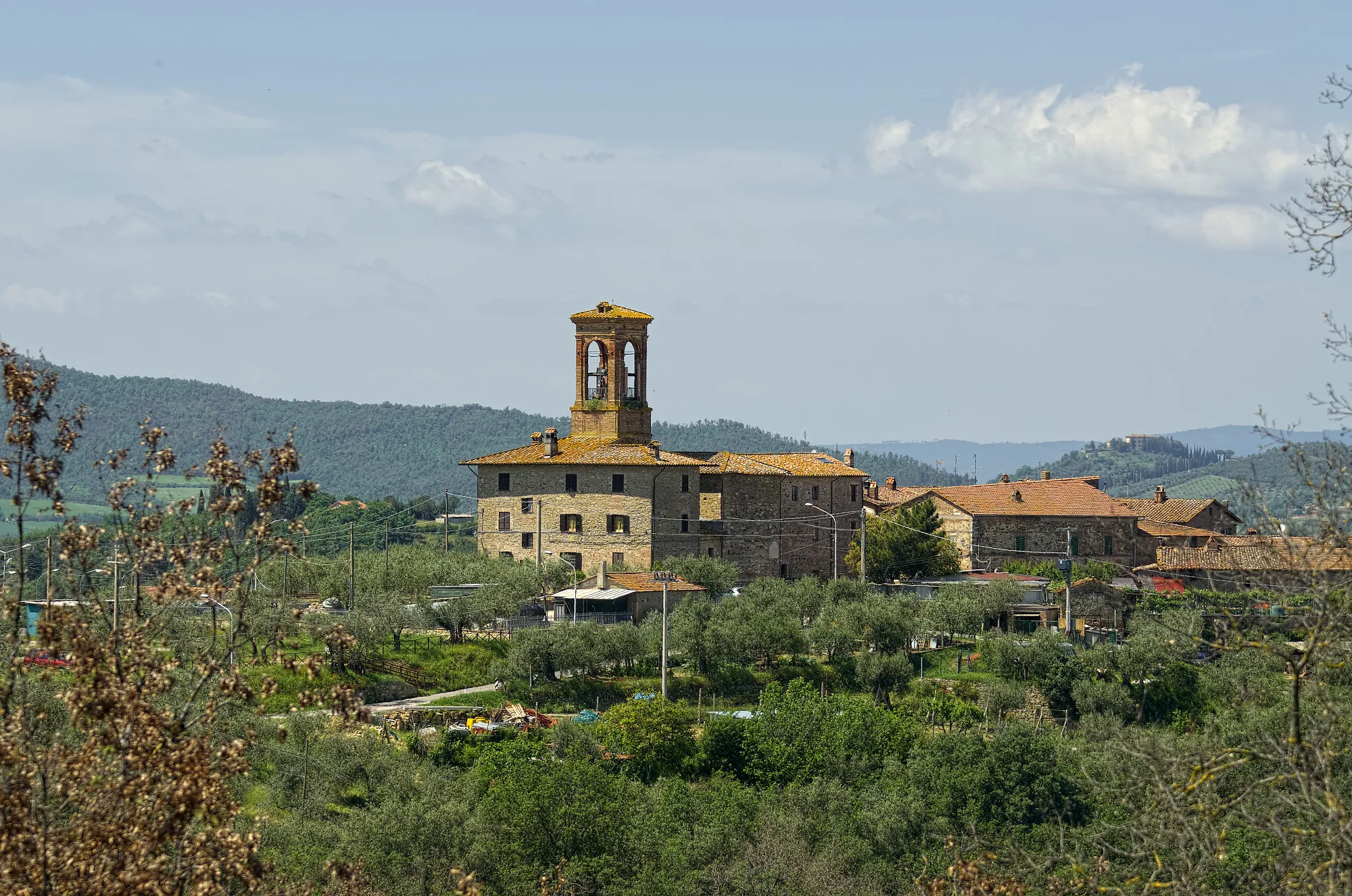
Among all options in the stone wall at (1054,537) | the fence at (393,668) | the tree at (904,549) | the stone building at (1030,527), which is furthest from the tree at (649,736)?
the stone wall at (1054,537)

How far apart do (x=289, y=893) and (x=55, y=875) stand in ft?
7.84

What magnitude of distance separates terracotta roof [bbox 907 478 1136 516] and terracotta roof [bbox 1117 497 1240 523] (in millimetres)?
4291

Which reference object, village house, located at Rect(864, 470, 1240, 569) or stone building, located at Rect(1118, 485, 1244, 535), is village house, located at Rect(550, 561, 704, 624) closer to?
village house, located at Rect(864, 470, 1240, 569)

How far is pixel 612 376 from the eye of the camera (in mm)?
60875

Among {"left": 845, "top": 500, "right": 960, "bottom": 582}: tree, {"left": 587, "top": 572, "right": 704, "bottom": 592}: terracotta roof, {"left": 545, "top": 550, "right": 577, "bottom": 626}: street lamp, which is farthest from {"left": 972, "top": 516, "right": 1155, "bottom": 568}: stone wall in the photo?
{"left": 545, "top": 550, "right": 577, "bottom": 626}: street lamp

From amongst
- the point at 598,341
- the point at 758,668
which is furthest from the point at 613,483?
the point at 758,668

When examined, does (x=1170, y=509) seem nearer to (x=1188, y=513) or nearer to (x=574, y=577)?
(x=1188, y=513)

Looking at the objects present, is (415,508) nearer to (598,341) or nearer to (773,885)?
(598,341)

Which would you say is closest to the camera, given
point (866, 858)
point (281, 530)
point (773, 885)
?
point (281, 530)

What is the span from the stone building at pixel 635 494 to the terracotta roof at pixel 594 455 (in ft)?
0.19

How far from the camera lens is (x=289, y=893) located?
11453mm

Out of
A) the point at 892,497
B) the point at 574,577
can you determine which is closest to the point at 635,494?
the point at 574,577

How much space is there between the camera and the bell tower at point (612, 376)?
60875 mm

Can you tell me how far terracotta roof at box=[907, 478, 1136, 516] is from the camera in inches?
2721
